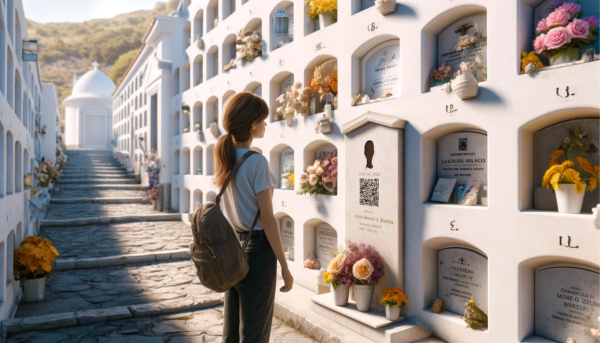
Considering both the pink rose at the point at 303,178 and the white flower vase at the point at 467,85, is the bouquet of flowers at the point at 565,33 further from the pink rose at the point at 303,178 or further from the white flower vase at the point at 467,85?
the pink rose at the point at 303,178

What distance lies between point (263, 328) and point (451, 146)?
271 centimetres

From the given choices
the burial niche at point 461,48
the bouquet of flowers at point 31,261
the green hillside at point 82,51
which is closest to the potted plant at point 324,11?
the burial niche at point 461,48

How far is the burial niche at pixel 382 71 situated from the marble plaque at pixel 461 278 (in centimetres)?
183

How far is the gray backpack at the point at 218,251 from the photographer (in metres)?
2.08

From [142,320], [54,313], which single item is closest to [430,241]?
[142,320]

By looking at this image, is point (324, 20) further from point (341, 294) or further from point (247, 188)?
point (247, 188)

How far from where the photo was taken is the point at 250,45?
7.34 m

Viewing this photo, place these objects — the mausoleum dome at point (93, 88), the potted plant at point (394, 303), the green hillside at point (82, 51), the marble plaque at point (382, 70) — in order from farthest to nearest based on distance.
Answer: the green hillside at point (82, 51) → the mausoleum dome at point (93, 88) → the marble plaque at point (382, 70) → the potted plant at point (394, 303)

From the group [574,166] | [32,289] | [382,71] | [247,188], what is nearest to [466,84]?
[574,166]

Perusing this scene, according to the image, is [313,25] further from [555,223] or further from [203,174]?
[203,174]

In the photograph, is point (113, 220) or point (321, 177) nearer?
point (321, 177)

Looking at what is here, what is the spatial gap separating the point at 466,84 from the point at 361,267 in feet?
6.40

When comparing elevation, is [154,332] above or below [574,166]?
below

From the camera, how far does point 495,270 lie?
11.2 feet
